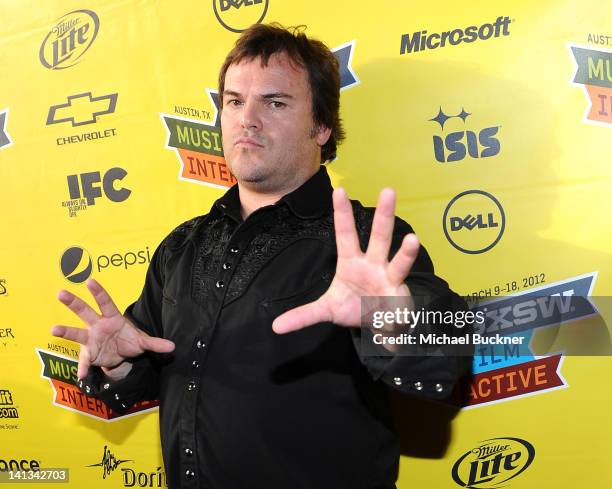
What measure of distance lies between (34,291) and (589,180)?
177 cm

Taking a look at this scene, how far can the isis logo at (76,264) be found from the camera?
2.04 meters

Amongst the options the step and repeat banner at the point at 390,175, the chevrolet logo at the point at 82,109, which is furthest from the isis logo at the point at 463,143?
the chevrolet logo at the point at 82,109

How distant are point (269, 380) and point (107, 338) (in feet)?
1.14

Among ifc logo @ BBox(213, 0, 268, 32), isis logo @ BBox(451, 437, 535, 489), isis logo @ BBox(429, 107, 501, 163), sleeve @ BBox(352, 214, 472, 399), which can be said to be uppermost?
ifc logo @ BBox(213, 0, 268, 32)

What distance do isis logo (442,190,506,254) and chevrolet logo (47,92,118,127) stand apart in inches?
45.0

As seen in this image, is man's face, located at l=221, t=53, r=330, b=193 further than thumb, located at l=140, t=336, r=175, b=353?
Yes

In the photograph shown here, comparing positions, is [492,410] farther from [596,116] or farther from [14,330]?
[14,330]

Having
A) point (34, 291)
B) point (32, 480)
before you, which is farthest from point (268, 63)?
point (32, 480)

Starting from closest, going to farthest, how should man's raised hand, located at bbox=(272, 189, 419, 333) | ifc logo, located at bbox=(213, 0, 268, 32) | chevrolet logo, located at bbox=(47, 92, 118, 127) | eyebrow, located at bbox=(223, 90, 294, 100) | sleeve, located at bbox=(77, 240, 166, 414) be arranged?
man's raised hand, located at bbox=(272, 189, 419, 333) → sleeve, located at bbox=(77, 240, 166, 414) → eyebrow, located at bbox=(223, 90, 294, 100) → ifc logo, located at bbox=(213, 0, 268, 32) → chevrolet logo, located at bbox=(47, 92, 118, 127)

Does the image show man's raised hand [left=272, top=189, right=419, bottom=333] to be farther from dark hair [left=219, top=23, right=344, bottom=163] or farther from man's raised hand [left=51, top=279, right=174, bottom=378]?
dark hair [left=219, top=23, right=344, bottom=163]

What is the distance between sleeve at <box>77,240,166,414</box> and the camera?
1.34 metres

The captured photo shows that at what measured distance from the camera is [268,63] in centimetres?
148

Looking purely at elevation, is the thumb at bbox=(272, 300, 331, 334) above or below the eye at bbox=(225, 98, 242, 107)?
below

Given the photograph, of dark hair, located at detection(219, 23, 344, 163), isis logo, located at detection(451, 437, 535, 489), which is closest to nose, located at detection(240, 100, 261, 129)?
dark hair, located at detection(219, 23, 344, 163)
